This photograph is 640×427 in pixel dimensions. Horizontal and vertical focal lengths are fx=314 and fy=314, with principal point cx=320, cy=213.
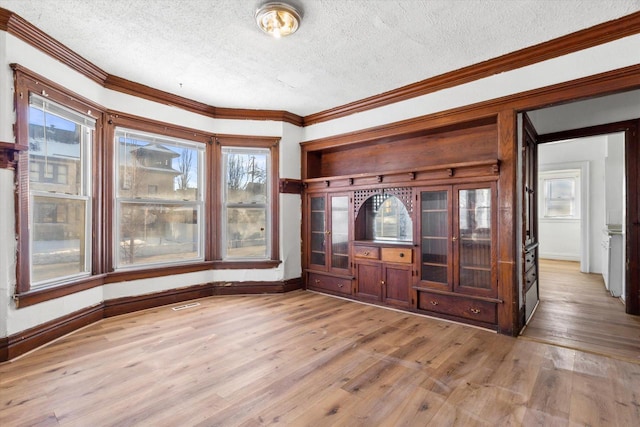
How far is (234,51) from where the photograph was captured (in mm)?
3121

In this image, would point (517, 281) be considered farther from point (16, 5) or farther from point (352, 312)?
point (16, 5)

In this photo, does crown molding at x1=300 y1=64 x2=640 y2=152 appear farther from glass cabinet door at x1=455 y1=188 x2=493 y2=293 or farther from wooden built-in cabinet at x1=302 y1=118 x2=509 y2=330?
glass cabinet door at x1=455 y1=188 x2=493 y2=293

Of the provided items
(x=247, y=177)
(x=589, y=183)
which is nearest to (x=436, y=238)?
(x=247, y=177)

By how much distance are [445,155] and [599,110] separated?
190cm

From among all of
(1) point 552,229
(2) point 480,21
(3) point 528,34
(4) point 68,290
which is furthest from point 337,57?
(1) point 552,229

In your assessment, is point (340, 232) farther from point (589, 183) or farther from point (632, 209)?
point (589, 183)

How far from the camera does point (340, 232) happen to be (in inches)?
189

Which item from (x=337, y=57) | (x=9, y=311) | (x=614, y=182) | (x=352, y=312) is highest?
(x=337, y=57)

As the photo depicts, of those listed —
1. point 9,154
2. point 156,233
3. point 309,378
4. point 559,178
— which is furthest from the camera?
point 559,178

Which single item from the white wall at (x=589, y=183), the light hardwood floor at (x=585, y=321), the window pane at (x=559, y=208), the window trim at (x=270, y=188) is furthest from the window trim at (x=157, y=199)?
the window pane at (x=559, y=208)

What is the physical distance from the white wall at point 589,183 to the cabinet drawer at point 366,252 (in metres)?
5.29

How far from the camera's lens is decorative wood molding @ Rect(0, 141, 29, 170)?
2613mm

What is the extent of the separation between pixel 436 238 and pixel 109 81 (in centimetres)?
432

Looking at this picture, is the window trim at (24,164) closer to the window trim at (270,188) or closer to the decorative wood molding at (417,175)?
the window trim at (270,188)
